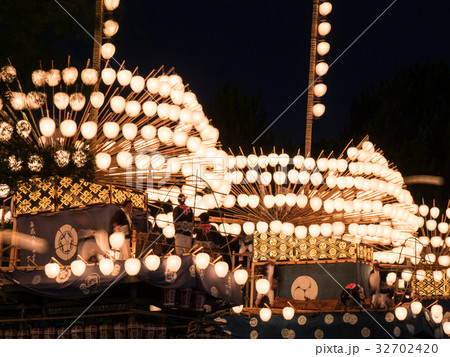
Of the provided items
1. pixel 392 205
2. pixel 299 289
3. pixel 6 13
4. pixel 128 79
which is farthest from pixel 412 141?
pixel 6 13

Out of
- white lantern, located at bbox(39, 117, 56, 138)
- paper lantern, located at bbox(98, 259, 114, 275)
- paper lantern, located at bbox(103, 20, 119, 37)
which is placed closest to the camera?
paper lantern, located at bbox(98, 259, 114, 275)

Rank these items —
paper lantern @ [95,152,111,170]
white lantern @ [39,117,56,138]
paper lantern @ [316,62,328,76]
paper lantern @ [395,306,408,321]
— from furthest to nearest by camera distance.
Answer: paper lantern @ [316,62,328,76] < paper lantern @ [395,306,408,321] < paper lantern @ [95,152,111,170] < white lantern @ [39,117,56,138]

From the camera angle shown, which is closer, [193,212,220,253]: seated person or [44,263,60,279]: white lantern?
[44,263,60,279]: white lantern

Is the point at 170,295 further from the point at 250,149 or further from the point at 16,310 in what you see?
the point at 250,149

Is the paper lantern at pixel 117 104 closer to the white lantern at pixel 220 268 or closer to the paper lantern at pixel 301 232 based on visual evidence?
the white lantern at pixel 220 268

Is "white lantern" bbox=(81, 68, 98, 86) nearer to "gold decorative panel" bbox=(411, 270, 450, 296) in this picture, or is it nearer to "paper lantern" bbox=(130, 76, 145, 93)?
"paper lantern" bbox=(130, 76, 145, 93)

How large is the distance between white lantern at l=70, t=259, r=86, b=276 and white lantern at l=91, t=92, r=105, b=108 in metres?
3.24

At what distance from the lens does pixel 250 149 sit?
30016mm

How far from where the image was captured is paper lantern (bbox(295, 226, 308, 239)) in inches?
761

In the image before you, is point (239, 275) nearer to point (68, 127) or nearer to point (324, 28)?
point (68, 127)

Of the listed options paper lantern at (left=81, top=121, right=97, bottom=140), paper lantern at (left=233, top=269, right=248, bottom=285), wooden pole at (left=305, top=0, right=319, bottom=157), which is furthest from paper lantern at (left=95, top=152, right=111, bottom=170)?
wooden pole at (left=305, top=0, right=319, bottom=157)

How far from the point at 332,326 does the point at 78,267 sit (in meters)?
6.66

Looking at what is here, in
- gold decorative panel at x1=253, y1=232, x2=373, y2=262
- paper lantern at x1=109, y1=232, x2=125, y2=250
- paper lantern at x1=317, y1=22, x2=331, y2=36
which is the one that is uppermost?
paper lantern at x1=317, y1=22, x2=331, y2=36

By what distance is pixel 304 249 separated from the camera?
1981 cm
